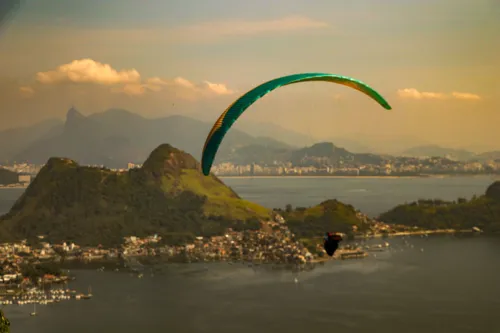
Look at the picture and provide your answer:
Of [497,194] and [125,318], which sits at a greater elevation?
[497,194]

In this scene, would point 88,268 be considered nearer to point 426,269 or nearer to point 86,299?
point 86,299

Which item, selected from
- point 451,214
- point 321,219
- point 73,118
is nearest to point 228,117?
point 321,219

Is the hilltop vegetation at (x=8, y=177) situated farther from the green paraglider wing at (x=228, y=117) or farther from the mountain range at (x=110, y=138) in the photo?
the green paraglider wing at (x=228, y=117)

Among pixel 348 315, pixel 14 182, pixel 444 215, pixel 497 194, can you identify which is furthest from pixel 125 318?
pixel 14 182

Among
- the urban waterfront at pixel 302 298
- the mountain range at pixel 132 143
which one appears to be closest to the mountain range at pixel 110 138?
the mountain range at pixel 132 143

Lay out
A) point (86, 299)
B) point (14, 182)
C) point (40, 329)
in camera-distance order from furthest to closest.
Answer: point (14, 182), point (86, 299), point (40, 329)

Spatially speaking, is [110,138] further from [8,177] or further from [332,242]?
[332,242]
